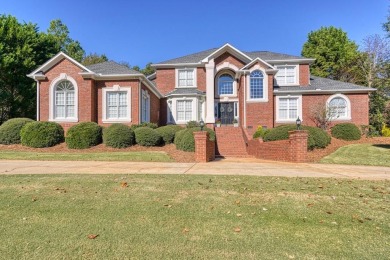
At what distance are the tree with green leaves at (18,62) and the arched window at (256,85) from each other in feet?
70.7

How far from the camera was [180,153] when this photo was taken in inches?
571

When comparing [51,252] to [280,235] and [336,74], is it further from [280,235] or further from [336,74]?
[336,74]

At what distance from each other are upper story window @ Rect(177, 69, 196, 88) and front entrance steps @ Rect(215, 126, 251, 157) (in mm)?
6436

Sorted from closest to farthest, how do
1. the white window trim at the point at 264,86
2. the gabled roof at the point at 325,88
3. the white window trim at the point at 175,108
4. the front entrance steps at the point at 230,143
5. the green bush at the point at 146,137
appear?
the green bush at the point at 146,137, the front entrance steps at the point at 230,143, the white window trim at the point at 264,86, the gabled roof at the point at 325,88, the white window trim at the point at 175,108

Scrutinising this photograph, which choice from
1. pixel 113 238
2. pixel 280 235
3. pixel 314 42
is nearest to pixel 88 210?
pixel 113 238

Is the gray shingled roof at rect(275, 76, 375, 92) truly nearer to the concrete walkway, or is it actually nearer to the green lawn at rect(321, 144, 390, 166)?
the green lawn at rect(321, 144, 390, 166)

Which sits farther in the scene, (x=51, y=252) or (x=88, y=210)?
(x=88, y=210)

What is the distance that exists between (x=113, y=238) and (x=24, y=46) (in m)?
29.3

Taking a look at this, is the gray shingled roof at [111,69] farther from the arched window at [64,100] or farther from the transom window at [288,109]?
the transom window at [288,109]

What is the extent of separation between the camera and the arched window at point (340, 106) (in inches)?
884

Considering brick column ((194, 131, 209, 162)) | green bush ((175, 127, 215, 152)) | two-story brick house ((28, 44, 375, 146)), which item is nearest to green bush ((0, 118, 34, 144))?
two-story brick house ((28, 44, 375, 146))

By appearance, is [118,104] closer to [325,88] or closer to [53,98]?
[53,98]

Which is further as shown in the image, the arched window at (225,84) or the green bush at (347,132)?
the arched window at (225,84)

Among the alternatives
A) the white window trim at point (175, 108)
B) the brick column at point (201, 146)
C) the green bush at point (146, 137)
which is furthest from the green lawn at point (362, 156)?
the white window trim at point (175, 108)
